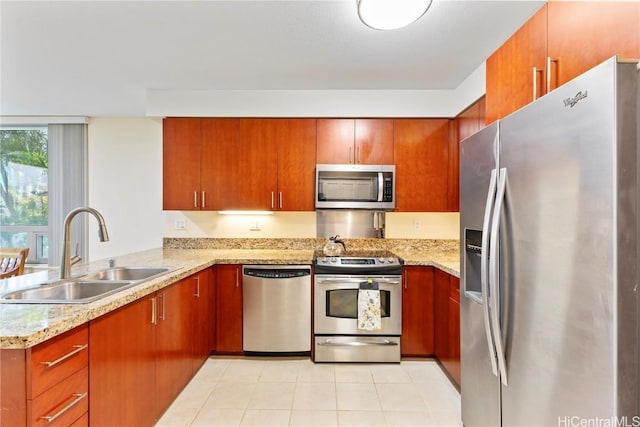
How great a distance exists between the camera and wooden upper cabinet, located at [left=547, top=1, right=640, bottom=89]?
0.92m

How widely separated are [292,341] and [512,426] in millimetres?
1825

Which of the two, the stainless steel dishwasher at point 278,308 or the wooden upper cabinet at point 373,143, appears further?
the wooden upper cabinet at point 373,143

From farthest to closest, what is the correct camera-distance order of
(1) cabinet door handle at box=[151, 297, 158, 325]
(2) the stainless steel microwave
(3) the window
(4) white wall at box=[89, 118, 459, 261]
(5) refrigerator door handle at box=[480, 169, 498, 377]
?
(3) the window → (4) white wall at box=[89, 118, 459, 261] → (2) the stainless steel microwave → (1) cabinet door handle at box=[151, 297, 158, 325] → (5) refrigerator door handle at box=[480, 169, 498, 377]

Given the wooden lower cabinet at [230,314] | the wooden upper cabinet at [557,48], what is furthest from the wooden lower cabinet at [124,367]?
the wooden upper cabinet at [557,48]

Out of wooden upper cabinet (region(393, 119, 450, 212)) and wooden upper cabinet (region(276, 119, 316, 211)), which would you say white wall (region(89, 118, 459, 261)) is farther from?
wooden upper cabinet (region(393, 119, 450, 212))

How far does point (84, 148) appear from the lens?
3840 millimetres

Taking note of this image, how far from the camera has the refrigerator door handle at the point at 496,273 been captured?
49.9 inches

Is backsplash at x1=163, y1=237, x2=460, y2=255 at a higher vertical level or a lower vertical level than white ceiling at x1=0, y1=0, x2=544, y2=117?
lower

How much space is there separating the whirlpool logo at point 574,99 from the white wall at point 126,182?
3.80m

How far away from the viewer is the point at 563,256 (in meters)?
1.00

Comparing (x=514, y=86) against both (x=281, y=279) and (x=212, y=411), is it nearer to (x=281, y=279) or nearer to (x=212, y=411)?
(x=281, y=279)

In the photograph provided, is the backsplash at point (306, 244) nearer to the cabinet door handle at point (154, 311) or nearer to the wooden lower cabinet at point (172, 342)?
the wooden lower cabinet at point (172, 342)

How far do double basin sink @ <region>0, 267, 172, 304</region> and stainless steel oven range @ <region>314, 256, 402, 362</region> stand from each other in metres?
1.24

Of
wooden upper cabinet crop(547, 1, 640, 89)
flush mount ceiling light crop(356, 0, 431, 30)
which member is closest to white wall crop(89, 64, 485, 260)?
flush mount ceiling light crop(356, 0, 431, 30)
